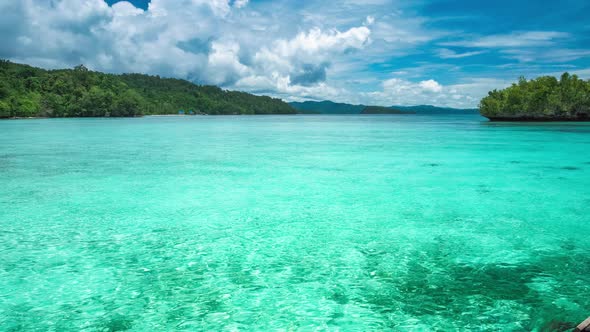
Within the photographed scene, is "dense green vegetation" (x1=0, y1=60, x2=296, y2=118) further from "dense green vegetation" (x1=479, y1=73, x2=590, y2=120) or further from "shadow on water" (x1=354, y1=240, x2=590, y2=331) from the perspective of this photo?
"shadow on water" (x1=354, y1=240, x2=590, y2=331)

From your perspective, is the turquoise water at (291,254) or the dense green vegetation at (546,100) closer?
the turquoise water at (291,254)

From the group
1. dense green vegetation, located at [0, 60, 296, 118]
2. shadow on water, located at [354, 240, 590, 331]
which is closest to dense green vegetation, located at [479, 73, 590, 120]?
shadow on water, located at [354, 240, 590, 331]

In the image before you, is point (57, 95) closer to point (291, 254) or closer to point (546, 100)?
point (546, 100)

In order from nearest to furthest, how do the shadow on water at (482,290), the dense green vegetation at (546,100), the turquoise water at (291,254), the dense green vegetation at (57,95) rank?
the shadow on water at (482,290) → the turquoise water at (291,254) → the dense green vegetation at (546,100) → the dense green vegetation at (57,95)

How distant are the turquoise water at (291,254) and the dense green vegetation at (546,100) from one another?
274 feet

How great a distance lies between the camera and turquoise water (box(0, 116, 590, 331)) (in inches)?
229

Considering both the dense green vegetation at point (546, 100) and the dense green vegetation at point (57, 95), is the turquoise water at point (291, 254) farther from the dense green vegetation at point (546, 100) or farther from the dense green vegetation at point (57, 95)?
the dense green vegetation at point (57, 95)

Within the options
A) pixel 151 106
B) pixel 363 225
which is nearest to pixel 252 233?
pixel 363 225

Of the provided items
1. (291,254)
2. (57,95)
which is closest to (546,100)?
(291,254)

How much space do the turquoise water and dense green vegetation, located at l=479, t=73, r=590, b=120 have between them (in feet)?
274

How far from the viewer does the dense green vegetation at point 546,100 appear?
8675cm

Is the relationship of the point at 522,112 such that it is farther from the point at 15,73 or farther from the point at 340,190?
the point at 15,73

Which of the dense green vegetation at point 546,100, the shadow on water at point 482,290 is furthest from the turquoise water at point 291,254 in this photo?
the dense green vegetation at point 546,100

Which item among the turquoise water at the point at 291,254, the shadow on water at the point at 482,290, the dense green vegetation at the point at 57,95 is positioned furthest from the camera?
the dense green vegetation at the point at 57,95
